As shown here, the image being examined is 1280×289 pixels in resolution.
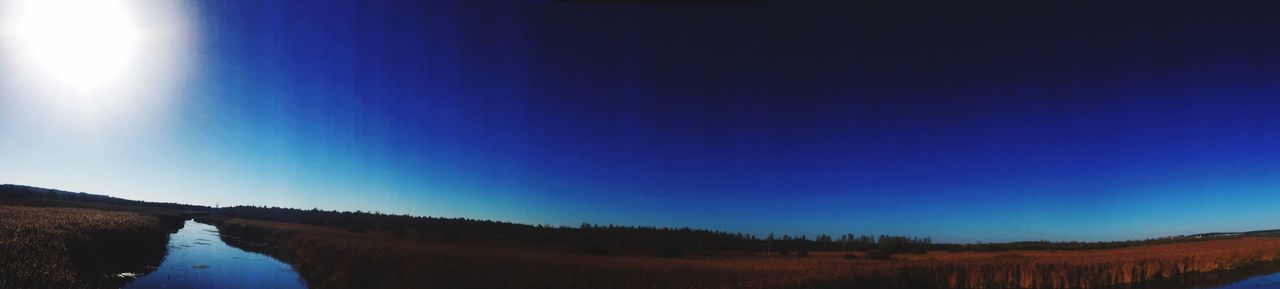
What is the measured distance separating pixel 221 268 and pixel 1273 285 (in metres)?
45.9

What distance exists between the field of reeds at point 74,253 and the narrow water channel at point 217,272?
34.7 inches

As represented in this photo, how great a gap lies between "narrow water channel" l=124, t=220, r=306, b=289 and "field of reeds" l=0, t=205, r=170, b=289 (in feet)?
2.89

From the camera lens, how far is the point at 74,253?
20.6 metres

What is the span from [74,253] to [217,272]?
14.9 ft

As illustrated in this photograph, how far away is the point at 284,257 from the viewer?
32.7 meters

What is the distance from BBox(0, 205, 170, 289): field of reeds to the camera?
550 inches

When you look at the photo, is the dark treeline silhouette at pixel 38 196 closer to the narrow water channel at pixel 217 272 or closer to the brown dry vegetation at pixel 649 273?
the narrow water channel at pixel 217 272

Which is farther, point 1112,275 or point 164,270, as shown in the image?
point 1112,275

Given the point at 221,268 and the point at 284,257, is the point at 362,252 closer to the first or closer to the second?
the point at 221,268

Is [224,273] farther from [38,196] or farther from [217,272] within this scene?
[38,196]

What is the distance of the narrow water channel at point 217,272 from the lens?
2083 centimetres

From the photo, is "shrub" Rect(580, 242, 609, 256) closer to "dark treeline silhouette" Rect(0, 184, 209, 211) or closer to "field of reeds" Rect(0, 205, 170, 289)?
"field of reeds" Rect(0, 205, 170, 289)

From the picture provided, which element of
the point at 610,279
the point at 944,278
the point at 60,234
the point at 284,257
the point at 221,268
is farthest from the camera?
the point at 284,257

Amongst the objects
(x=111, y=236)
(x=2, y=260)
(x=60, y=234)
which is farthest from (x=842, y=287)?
(x=111, y=236)
